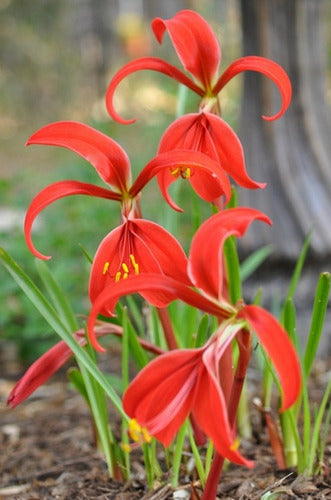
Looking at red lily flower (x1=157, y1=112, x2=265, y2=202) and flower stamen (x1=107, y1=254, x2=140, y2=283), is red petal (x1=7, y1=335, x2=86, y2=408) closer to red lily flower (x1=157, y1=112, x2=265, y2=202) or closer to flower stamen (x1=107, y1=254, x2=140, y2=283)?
flower stamen (x1=107, y1=254, x2=140, y2=283)

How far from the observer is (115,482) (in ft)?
5.80

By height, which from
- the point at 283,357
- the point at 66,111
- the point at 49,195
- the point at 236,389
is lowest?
the point at 236,389

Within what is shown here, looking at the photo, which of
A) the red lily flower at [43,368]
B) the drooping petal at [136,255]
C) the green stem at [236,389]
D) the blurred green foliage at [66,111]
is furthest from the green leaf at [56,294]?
the blurred green foliage at [66,111]

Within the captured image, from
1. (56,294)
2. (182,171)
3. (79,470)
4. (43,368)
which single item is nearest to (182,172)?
(182,171)

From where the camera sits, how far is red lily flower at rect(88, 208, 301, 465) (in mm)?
1073

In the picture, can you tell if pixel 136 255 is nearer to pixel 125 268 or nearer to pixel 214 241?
pixel 125 268

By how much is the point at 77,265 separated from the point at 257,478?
5.72 feet

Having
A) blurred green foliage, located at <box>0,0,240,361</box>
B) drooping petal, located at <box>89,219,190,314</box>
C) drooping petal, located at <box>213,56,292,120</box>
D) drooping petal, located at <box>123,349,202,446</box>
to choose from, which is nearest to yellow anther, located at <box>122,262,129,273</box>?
drooping petal, located at <box>89,219,190,314</box>

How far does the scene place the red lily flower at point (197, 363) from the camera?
107 cm

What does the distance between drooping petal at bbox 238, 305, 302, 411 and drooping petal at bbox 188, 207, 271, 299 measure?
0.11m

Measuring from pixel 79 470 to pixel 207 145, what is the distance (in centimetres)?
103

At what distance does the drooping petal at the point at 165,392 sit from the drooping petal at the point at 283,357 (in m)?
0.13

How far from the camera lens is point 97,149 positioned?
1334 mm

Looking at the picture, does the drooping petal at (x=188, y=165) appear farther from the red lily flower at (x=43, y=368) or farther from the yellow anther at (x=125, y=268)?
the red lily flower at (x=43, y=368)
